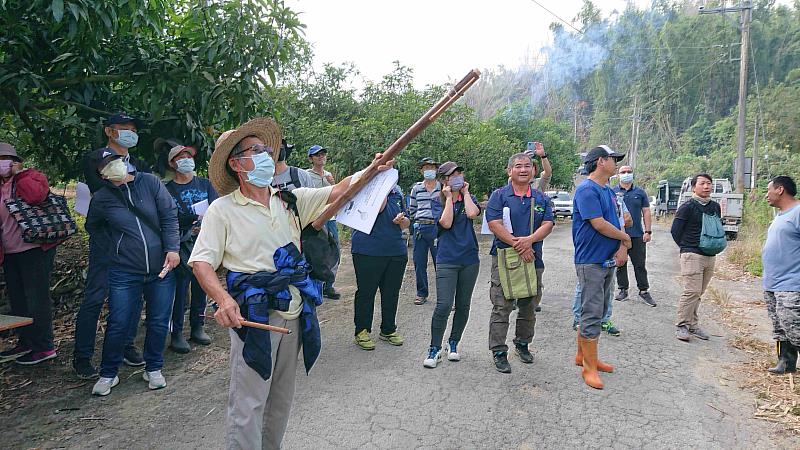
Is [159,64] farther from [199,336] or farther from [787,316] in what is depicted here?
[787,316]

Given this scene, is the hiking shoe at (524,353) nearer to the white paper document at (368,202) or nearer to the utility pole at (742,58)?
the white paper document at (368,202)

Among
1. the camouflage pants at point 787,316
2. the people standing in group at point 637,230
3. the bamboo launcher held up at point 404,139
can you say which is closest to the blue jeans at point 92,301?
the bamboo launcher held up at point 404,139

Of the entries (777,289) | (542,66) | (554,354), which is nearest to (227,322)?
(554,354)

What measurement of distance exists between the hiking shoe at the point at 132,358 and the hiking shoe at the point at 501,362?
327 centimetres

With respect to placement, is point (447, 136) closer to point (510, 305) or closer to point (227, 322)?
point (510, 305)

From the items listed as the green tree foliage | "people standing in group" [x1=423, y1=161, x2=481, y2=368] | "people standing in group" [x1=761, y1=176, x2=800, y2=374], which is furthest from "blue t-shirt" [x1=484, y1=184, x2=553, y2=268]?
the green tree foliage

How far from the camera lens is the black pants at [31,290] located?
4645 mm

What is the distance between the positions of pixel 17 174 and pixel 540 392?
495 centimetres

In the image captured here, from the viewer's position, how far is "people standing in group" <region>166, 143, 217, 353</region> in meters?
4.93

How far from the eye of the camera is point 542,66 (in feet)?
157

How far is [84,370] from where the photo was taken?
437 centimetres

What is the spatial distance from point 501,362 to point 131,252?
328 cm

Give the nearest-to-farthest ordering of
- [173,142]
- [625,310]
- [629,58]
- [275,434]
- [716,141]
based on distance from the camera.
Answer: [275,434] < [173,142] < [625,310] < [716,141] < [629,58]

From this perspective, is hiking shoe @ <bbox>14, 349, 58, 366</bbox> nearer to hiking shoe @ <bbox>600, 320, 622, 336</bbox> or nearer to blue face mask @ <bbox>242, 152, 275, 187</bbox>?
blue face mask @ <bbox>242, 152, 275, 187</bbox>
